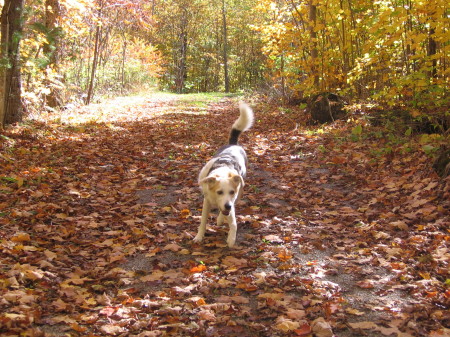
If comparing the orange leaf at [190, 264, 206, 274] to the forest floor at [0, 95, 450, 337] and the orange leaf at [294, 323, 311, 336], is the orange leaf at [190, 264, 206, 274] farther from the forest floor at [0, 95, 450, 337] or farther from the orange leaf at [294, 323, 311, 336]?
the orange leaf at [294, 323, 311, 336]

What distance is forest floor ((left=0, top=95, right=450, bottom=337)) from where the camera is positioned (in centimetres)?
304

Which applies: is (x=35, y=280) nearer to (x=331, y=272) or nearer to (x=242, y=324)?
(x=242, y=324)

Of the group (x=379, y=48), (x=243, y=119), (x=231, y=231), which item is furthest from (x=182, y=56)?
(x=231, y=231)

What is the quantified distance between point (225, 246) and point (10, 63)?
733 cm

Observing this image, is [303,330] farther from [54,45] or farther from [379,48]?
[54,45]

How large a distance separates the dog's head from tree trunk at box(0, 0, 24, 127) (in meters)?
6.29

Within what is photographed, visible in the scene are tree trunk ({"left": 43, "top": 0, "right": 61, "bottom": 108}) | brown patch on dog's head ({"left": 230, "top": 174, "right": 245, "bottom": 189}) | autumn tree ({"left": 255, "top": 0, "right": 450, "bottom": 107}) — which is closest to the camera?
brown patch on dog's head ({"left": 230, "top": 174, "right": 245, "bottom": 189})

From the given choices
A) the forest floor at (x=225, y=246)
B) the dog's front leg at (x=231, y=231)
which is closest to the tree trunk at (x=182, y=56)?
the forest floor at (x=225, y=246)

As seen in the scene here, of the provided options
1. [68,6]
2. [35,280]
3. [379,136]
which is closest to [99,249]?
[35,280]

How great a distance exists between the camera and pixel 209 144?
10.3 metres

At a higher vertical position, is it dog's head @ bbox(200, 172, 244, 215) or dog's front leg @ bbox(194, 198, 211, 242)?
dog's head @ bbox(200, 172, 244, 215)

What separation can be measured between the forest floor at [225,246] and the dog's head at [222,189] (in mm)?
526

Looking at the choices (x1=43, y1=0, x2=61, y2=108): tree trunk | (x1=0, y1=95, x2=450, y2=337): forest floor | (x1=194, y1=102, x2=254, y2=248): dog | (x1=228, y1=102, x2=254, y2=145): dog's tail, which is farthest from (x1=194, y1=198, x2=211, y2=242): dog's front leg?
(x1=43, y1=0, x2=61, y2=108): tree trunk

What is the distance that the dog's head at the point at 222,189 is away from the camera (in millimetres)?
4512
